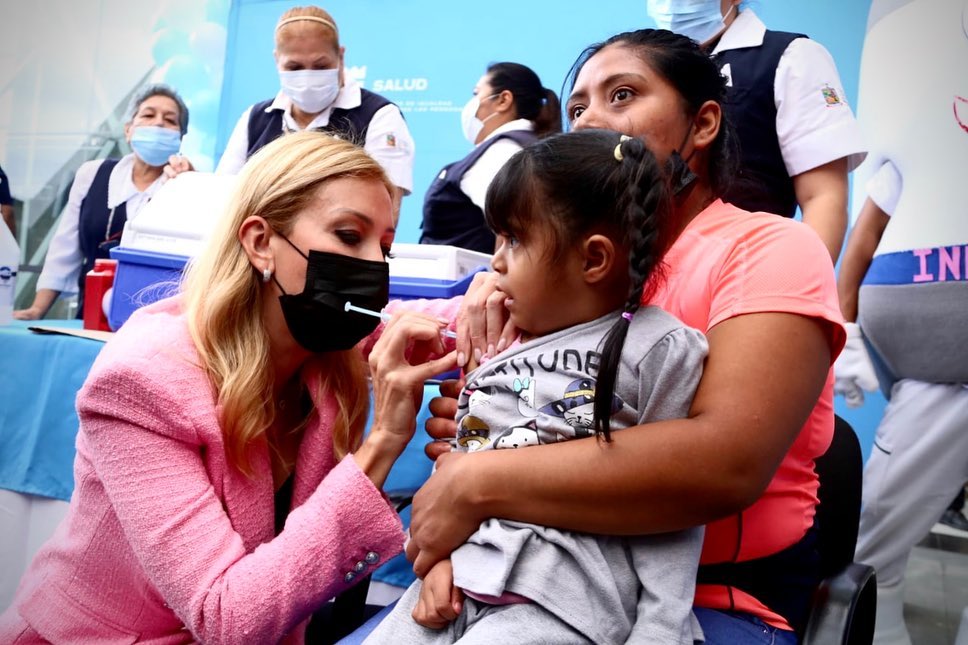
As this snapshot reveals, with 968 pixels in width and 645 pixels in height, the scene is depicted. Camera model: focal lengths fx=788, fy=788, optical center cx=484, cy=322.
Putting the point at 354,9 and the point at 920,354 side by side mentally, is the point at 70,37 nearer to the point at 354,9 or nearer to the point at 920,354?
the point at 354,9

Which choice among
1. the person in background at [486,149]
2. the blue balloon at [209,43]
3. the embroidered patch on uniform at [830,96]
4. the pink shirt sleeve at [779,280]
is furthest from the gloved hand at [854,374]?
the blue balloon at [209,43]

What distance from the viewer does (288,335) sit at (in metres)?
1.33

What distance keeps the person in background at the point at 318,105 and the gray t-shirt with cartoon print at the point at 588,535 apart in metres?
2.36

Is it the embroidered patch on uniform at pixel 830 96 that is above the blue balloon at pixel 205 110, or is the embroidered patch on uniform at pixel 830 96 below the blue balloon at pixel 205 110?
above

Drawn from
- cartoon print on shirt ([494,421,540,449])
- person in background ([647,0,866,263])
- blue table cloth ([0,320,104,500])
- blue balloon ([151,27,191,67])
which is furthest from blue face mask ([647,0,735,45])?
blue balloon ([151,27,191,67])

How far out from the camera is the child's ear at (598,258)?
Answer: 1000 mm

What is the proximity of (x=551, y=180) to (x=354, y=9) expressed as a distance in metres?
3.88

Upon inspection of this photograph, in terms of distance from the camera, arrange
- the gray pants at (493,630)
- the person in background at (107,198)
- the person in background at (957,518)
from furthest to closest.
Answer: the person in background at (107,198), the person in background at (957,518), the gray pants at (493,630)

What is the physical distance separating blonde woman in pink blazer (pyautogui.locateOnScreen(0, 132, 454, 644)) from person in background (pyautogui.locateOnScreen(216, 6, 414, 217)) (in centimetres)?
197

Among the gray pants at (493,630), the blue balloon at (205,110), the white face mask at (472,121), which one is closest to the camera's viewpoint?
the gray pants at (493,630)

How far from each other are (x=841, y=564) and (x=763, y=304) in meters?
0.52

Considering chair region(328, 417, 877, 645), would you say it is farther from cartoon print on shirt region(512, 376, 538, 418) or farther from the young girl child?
cartoon print on shirt region(512, 376, 538, 418)

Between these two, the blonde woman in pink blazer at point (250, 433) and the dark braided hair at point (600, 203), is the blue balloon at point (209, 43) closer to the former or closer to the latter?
the blonde woman in pink blazer at point (250, 433)

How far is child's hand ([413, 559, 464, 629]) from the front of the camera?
3.06 ft
